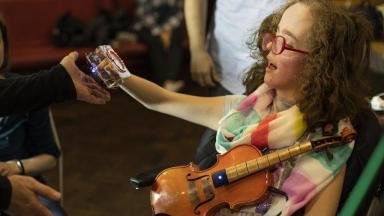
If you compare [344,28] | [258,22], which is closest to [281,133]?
[344,28]

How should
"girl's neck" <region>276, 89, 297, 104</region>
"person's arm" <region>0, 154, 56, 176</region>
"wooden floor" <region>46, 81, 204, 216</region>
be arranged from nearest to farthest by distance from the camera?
"girl's neck" <region>276, 89, 297, 104</region> → "person's arm" <region>0, 154, 56, 176</region> → "wooden floor" <region>46, 81, 204, 216</region>

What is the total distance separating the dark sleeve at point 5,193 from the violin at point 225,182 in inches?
16.1

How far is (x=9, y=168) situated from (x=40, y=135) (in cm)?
20

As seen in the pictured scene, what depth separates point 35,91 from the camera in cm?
134

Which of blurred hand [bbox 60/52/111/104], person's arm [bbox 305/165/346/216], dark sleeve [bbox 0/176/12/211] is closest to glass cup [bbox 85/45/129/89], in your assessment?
blurred hand [bbox 60/52/111/104]

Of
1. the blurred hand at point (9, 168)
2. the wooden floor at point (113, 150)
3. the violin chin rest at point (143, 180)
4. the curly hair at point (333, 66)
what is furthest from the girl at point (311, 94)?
the wooden floor at point (113, 150)

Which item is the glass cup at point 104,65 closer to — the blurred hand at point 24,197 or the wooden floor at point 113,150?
the blurred hand at point 24,197

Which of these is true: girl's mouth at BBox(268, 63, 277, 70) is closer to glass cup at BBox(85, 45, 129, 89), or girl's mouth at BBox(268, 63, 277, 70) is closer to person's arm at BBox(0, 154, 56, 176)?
glass cup at BBox(85, 45, 129, 89)

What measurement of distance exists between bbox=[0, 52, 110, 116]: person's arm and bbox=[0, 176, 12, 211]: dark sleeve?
0.19 m

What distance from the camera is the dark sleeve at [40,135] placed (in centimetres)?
193

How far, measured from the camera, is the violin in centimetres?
143

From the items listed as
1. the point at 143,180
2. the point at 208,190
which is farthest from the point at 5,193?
the point at 208,190

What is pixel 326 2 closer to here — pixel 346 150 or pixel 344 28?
pixel 344 28

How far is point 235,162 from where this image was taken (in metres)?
1.48
